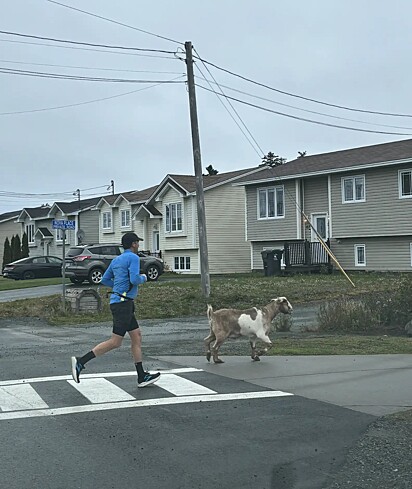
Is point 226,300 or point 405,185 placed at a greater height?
point 405,185

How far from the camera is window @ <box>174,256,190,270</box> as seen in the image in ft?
149

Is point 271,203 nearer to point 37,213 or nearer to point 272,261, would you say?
point 272,261

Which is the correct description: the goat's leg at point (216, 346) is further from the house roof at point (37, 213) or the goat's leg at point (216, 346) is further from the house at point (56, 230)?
the house roof at point (37, 213)

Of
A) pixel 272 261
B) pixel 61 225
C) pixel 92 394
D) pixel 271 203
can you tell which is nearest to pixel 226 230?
pixel 271 203

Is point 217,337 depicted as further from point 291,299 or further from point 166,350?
point 291,299

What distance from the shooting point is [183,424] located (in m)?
7.50

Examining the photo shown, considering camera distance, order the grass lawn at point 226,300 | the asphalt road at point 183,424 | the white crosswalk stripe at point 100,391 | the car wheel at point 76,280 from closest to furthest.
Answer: the asphalt road at point 183,424, the white crosswalk stripe at point 100,391, the grass lawn at point 226,300, the car wheel at point 76,280

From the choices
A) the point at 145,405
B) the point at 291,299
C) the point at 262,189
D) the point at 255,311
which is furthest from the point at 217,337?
the point at 262,189

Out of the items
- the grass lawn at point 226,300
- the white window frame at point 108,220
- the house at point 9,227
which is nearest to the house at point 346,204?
the grass lawn at point 226,300

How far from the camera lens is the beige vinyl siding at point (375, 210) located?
32.7 meters

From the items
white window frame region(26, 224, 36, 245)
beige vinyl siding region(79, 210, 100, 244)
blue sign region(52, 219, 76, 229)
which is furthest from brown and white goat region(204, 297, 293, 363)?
white window frame region(26, 224, 36, 245)

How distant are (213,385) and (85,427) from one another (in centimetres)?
→ 256

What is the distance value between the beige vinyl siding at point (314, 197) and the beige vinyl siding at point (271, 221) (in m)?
0.65

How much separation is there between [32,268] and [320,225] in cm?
1784
